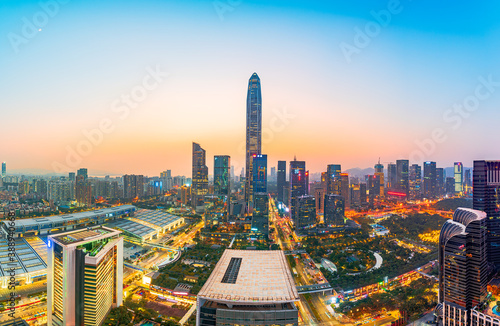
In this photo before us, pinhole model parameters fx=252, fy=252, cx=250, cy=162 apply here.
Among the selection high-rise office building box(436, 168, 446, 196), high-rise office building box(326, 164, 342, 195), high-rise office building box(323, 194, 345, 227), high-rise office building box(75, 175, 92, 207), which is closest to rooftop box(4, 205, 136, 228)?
high-rise office building box(75, 175, 92, 207)

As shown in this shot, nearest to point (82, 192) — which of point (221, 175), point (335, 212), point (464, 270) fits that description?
point (221, 175)

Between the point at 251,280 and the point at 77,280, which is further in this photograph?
the point at 77,280

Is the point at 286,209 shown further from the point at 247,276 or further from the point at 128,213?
the point at 247,276

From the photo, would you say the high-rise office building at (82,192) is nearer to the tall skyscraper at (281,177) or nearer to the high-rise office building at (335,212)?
the tall skyscraper at (281,177)

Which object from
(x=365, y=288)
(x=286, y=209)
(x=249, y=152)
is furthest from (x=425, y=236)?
(x=249, y=152)

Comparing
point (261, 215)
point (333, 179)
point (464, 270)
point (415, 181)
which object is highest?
point (333, 179)

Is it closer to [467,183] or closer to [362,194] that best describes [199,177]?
[362,194]
